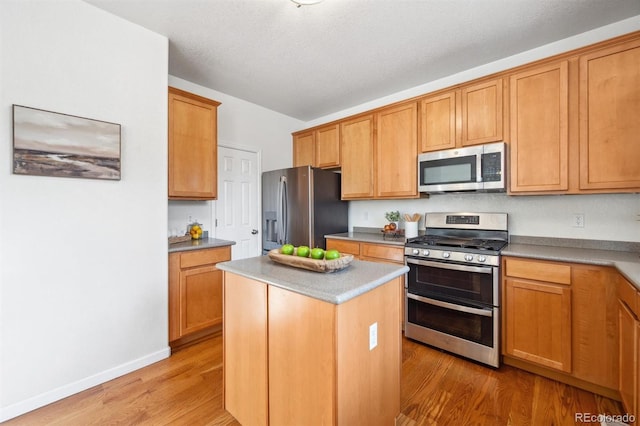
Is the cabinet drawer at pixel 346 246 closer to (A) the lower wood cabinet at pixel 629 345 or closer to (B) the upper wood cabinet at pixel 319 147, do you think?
(B) the upper wood cabinet at pixel 319 147

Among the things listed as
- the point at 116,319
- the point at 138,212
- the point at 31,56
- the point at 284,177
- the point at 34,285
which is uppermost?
the point at 31,56

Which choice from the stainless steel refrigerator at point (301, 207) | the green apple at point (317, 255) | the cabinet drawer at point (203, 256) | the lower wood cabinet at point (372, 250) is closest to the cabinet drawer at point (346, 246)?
the lower wood cabinet at point (372, 250)

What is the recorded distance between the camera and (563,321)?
1972 millimetres

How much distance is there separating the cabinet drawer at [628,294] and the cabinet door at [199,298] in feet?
9.75

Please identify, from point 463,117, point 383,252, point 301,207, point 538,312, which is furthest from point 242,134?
point 538,312

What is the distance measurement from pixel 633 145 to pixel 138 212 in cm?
366

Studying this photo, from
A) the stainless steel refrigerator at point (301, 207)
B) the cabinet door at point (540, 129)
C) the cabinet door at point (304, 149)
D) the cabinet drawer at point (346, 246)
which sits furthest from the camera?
the cabinet door at point (304, 149)

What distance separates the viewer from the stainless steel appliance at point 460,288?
2230mm

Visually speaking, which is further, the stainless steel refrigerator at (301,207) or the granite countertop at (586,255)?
the stainless steel refrigerator at (301,207)

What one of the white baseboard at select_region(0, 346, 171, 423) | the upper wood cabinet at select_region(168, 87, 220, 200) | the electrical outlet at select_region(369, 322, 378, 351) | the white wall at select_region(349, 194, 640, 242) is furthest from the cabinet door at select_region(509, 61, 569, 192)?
the white baseboard at select_region(0, 346, 171, 423)

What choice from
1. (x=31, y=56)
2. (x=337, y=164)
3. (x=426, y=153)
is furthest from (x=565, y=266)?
(x=31, y=56)

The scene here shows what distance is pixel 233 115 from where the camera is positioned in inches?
142

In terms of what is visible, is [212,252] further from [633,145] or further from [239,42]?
[633,145]

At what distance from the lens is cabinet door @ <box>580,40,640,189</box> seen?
6.27 feet
